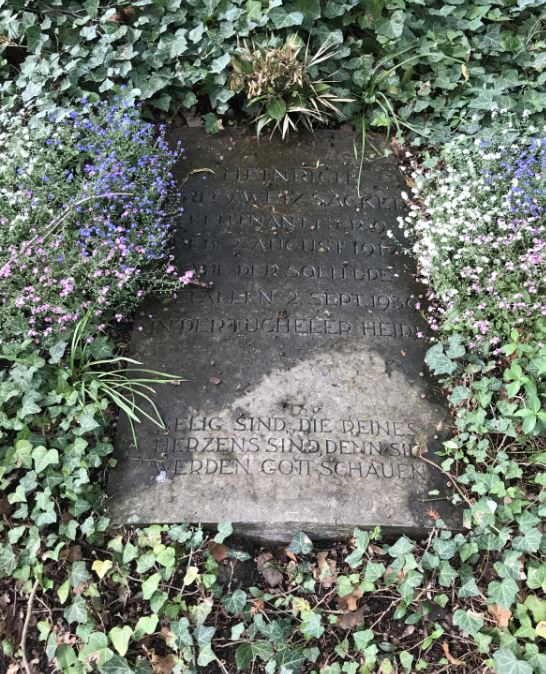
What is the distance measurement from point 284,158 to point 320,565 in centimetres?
257

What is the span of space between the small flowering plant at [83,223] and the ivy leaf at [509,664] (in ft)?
7.44

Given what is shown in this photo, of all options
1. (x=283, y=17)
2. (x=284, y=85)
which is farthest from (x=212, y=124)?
(x=283, y=17)

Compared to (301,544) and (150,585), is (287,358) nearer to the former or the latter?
(301,544)

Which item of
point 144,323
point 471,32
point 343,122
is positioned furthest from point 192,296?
point 471,32

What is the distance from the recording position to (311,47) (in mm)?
4152

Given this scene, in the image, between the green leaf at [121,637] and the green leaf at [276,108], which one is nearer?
the green leaf at [121,637]

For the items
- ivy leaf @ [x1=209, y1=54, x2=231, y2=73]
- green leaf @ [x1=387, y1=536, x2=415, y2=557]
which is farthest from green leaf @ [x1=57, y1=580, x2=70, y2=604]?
ivy leaf @ [x1=209, y1=54, x2=231, y2=73]

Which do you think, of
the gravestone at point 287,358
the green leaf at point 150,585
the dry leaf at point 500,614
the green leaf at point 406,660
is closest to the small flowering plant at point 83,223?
the gravestone at point 287,358

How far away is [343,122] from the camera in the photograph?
4211 millimetres

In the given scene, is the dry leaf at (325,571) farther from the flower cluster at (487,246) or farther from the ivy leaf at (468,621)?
the flower cluster at (487,246)

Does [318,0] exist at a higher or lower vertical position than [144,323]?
higher

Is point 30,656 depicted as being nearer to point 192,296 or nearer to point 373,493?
point 373,493

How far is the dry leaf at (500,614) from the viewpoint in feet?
7.94

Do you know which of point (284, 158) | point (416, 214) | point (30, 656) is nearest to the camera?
point (30, 656)
